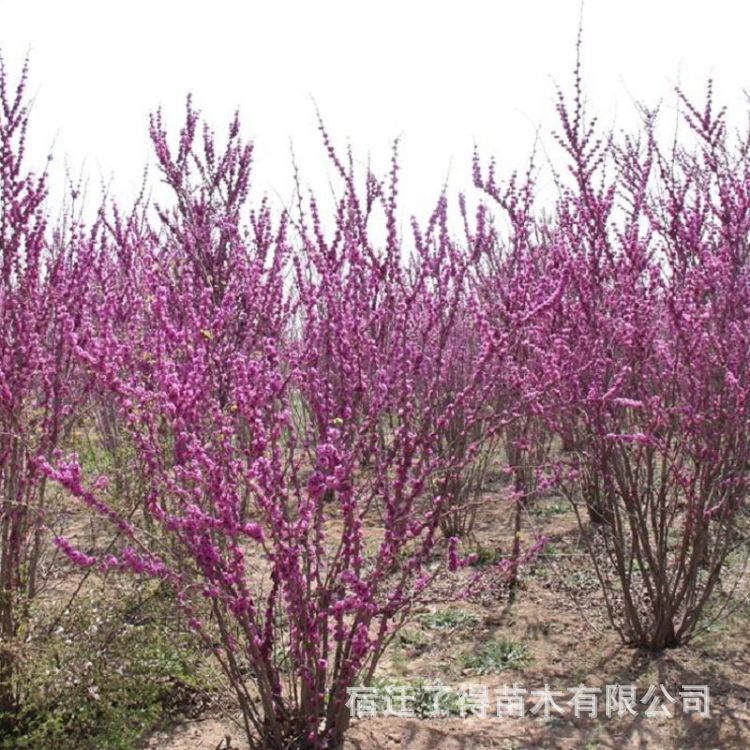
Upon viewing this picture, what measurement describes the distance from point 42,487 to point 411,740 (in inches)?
76.2

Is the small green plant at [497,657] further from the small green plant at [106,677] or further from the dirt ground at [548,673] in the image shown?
the small green plant at [106,677]

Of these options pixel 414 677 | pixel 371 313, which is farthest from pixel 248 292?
pixel 414 677

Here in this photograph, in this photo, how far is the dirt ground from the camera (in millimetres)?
3326

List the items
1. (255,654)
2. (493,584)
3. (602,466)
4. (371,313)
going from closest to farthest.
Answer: (255,654), (371,313), (602,466), (493,584)

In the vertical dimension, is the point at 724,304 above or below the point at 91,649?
above

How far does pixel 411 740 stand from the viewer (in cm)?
334

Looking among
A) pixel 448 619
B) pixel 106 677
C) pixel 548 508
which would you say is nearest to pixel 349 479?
pixel 106 677

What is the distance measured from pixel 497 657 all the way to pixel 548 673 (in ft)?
0.92

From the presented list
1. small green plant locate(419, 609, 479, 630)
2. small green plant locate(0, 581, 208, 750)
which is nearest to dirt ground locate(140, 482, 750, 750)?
small green plant locate(419, 609, 479, 630)

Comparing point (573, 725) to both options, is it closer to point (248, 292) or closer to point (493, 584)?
point (493, 584)

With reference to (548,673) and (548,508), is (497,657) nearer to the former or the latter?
(548,673)

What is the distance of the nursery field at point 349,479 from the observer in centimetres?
276

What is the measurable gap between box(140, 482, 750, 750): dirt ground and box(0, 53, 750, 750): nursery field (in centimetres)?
2

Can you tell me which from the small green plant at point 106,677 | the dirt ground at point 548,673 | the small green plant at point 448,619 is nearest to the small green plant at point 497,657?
the dirt ground at point 548,673
